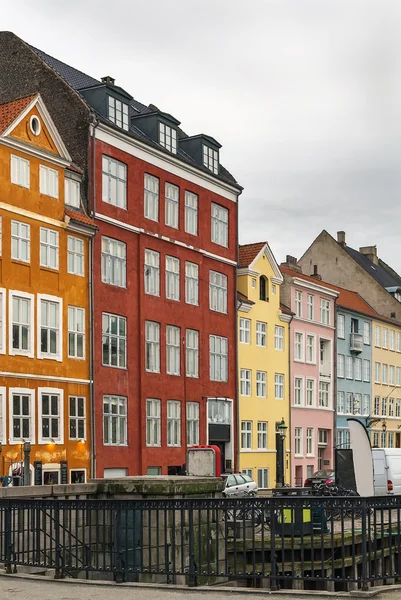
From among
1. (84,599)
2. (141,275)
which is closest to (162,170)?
(141,275)

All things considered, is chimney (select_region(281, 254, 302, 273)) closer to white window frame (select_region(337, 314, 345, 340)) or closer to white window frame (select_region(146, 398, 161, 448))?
white window frame (select_region(337, 314, 345, 340))

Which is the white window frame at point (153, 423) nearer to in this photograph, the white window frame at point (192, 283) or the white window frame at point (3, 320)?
the white window frame at point (192, 283)

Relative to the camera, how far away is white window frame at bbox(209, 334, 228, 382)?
4944cm

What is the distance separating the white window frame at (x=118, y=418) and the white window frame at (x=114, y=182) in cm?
760

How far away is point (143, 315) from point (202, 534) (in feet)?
92.8

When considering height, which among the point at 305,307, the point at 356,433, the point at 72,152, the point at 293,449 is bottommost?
the point at 293,449

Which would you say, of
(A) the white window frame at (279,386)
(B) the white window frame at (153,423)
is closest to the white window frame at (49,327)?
(B) the white window frame at (153,423)

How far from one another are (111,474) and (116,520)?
25.8 m

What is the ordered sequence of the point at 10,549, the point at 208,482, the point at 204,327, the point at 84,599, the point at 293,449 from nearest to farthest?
the point at 84,599, the point at 10,549, the point at 208,482, the point at 204,327, the point at 293,449

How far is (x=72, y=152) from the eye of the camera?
136 ft

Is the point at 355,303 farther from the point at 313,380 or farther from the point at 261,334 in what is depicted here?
the point at 261,334

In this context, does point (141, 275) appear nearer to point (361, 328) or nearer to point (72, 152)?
point (72, 152)

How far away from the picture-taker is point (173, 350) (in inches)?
1822

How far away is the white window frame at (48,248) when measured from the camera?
37906mm
